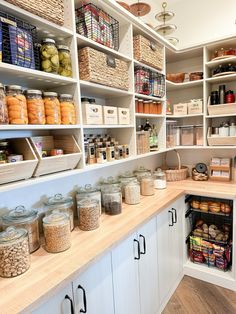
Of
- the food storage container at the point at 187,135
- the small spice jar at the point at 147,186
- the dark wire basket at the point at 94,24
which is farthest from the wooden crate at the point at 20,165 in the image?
the food storage container at the point at 187,135

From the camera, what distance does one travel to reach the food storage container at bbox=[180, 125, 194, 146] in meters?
2.65

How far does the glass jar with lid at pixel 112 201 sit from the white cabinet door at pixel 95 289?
46 centimetres

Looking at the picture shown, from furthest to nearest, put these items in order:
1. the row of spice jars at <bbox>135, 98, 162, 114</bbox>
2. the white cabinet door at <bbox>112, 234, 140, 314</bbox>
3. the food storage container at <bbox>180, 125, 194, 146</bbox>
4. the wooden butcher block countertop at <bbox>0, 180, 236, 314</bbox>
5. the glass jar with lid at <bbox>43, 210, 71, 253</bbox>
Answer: the food storage container at <bbox>180, 125, 194, 146</bbox>, the row of spice jars at <bbox>135, 98, 162, 114</bbox>, the white cabinet door at <bbox>112, 234, 140, 314</bbox>, the glass jar with lid at <bbox>43, 210, 71, 253</bbox>, the wooden butcher block countertop at <bbox>0, 180, 236, 314</bbox>

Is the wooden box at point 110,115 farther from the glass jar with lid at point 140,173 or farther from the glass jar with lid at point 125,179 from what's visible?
the glass jar with lid at point 140,173

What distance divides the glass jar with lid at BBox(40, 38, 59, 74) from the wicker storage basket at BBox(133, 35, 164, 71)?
2.86 feet

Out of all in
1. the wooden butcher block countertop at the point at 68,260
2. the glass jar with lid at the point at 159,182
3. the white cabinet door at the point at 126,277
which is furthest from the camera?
the glass jar with lid at the point at 159,182

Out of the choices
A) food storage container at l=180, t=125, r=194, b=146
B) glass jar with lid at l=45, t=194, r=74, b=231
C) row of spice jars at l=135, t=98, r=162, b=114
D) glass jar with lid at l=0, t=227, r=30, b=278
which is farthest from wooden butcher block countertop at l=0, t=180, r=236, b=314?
food storage container at l=180, t=125, r=194, b=146

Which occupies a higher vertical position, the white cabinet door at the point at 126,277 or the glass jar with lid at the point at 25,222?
the glass jar with lid at the point at 25,222

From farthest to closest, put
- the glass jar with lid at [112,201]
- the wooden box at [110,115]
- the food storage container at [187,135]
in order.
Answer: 1. the food storage container at [187,135]
2. the glass jar with lid at [112,201]
3. the wooden box at [110,115]

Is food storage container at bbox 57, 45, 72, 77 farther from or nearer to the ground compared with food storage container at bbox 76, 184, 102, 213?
farther from the ground

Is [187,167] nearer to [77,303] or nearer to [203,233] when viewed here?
[203,233]

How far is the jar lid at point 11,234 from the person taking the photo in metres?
1.06

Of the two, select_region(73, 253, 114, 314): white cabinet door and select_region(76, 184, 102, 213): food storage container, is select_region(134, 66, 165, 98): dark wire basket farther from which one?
select_region(73, 253, 114, 314): white cabinet door

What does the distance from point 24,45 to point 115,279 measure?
1418mm
